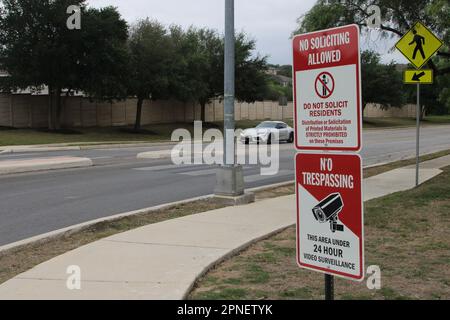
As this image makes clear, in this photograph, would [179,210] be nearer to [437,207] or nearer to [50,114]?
[437,207]

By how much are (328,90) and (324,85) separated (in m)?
0.05

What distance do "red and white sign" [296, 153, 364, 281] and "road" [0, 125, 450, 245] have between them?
16.2 ft

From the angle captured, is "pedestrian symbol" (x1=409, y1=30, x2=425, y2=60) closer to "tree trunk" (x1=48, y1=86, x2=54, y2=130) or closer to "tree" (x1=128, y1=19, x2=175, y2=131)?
"tree" (x1=128, y1=19, x2=175, y2=131)

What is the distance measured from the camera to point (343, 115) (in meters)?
3.96

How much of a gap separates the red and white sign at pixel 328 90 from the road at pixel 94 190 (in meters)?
5.13

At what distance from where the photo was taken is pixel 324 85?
4078 millimetres

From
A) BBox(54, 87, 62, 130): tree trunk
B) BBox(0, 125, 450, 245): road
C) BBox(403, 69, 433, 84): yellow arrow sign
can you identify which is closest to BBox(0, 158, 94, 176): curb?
BBox(0, 125, 450, 245): road

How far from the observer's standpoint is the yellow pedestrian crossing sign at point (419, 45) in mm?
12156

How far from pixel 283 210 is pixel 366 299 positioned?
16.1 feet

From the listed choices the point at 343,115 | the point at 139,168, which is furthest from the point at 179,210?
the point at 139,168

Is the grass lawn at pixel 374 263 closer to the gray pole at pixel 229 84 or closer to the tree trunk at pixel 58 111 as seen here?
the gray pole at pixel 229 84

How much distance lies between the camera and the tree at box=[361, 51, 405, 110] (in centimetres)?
6681

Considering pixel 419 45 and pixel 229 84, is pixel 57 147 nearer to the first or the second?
pixel 229 84

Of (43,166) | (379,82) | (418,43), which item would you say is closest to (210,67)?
(379,82)
